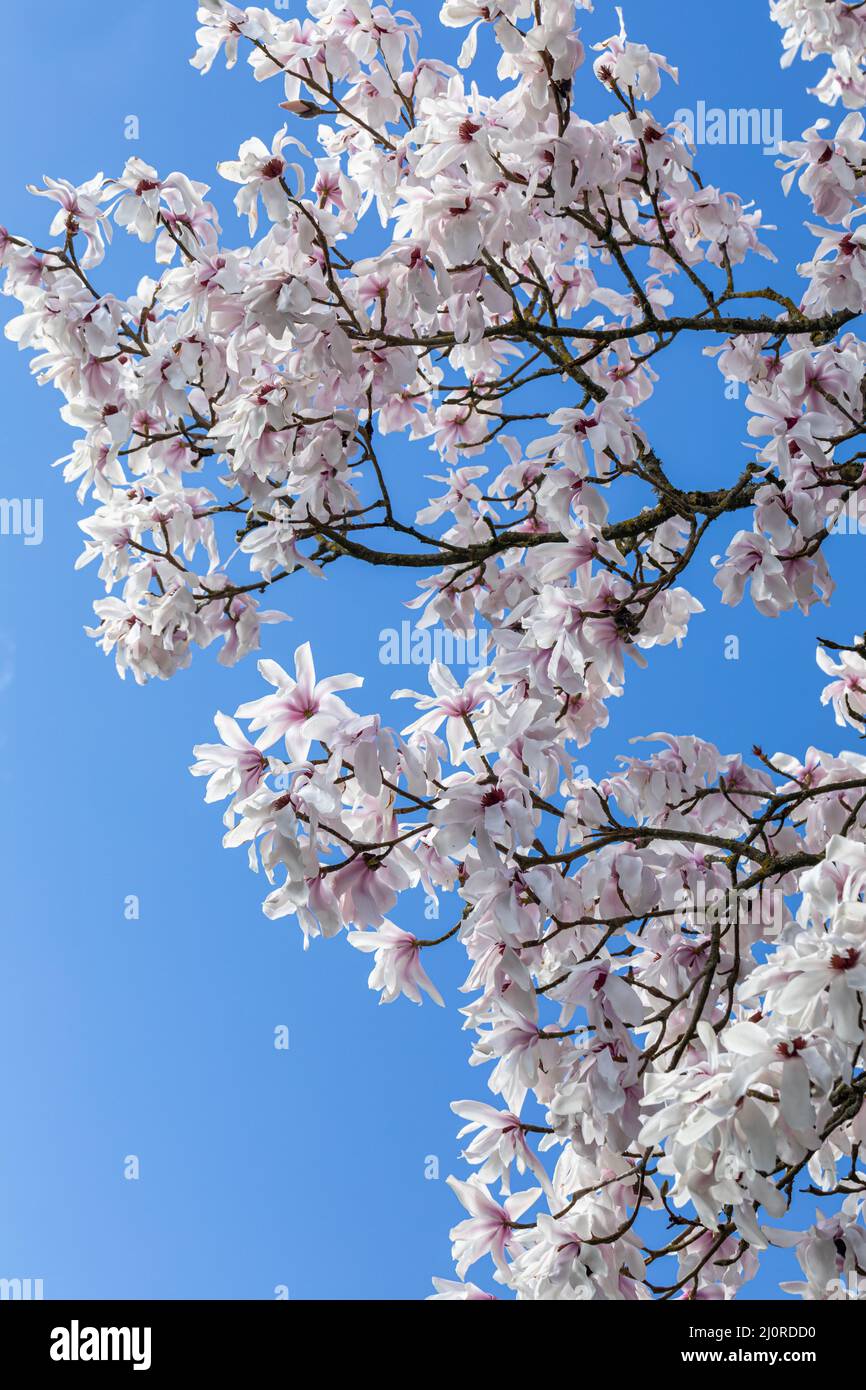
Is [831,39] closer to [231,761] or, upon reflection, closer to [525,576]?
[525,576]

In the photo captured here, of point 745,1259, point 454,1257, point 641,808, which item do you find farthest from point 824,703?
point 454,1257

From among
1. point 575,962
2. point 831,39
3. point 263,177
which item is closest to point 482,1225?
point 575,962

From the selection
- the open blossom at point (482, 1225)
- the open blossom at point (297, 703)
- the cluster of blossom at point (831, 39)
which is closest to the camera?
the open blossom at point (297, 703)

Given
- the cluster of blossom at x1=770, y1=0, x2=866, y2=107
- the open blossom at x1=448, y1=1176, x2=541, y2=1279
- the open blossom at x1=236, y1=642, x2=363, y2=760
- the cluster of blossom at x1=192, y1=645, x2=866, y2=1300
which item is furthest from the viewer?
the cluster of blossom at x1=770, y1=0, x2=866, y2=107

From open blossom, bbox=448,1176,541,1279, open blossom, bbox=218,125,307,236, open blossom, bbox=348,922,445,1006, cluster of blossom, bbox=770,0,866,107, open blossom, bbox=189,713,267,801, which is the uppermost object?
cluster of blossom, bbox=770,0,866,107

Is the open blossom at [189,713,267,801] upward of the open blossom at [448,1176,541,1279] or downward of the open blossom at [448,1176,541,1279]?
upward

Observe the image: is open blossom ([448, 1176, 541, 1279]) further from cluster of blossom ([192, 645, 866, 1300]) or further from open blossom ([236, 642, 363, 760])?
open blossom ([236, 642, 363, 760])

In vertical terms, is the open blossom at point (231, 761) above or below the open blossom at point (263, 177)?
below

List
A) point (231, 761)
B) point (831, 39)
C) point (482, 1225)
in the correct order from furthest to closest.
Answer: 1. point (831, 39)
2. point (482, 1225)
3. point (231, 761)

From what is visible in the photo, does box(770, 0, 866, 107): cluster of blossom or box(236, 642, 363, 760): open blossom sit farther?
box(770, 0, 866, 107): cluster of blossom

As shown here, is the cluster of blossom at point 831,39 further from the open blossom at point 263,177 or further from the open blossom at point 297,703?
the open blossom at point 297,703

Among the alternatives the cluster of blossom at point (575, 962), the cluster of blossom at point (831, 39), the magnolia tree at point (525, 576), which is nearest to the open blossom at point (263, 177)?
the magnolia tree at point (525, 576)

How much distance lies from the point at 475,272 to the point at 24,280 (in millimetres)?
1146

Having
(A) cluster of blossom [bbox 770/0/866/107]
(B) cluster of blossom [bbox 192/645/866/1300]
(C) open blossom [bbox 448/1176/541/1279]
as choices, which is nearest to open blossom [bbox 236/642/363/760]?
(B) cluster of blossom [bbox 192/645/866/1300]
